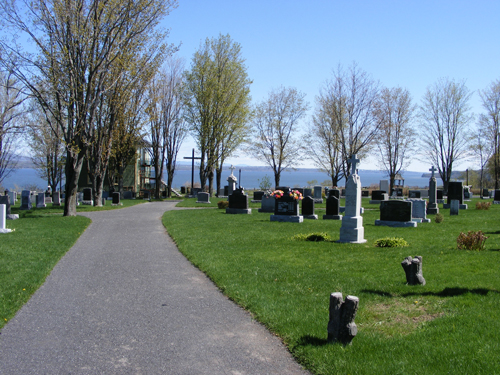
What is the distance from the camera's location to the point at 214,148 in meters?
40.9

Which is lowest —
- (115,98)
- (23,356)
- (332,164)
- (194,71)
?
(23,356)

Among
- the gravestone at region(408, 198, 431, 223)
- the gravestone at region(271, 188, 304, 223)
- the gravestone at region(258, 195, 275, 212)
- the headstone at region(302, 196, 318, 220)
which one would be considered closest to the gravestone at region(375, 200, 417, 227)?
the gravestone at region(408, 198, 431, 223)

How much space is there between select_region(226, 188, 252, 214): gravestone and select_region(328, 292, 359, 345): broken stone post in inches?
698

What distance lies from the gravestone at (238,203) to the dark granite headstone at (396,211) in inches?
307

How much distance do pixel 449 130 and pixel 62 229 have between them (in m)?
41.6

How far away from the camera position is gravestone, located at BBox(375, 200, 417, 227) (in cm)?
1653

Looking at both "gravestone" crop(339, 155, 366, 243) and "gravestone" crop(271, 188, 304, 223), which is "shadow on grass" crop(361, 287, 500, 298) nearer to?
"gravestone" crop(339, 155, 366, 243)

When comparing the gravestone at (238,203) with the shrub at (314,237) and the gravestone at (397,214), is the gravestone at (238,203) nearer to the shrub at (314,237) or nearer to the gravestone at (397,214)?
the gravestone at (397,214)

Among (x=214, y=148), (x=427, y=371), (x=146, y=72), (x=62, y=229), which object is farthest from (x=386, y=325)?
(x=214, y=148)

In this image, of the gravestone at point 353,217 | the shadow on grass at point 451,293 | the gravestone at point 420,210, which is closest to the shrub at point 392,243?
the gravestone at point 353,217

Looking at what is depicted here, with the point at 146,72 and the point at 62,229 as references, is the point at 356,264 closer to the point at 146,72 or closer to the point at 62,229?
the point at 62,229

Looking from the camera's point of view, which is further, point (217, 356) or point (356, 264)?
point (356, 264)

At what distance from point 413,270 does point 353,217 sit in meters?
5.54

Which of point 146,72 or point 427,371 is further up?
point 146,72
